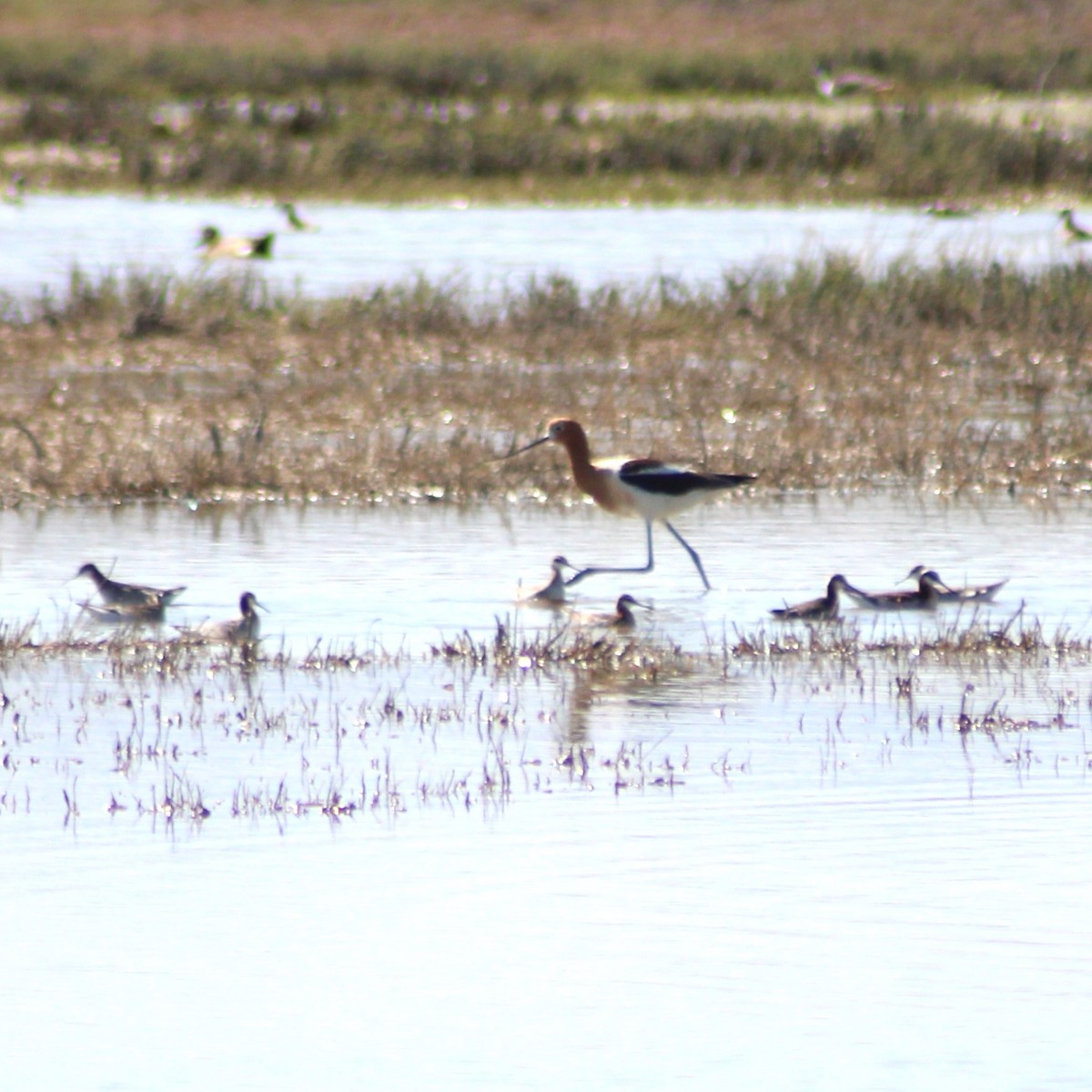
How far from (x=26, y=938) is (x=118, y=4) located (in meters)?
60.9

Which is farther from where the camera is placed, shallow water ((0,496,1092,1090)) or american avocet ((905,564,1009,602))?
american avocet ((905,564,1009,602))

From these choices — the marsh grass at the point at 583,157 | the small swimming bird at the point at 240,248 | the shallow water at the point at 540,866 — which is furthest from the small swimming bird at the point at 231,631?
the marsh grass at the point at 583,157

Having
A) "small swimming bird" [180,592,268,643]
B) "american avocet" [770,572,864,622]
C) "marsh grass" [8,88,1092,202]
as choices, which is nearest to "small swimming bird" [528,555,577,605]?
"american avocet" [770,572,864,622]

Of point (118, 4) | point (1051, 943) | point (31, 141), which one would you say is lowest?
point (1051, 943)

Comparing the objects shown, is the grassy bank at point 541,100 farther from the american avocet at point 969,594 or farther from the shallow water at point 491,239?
the american avocet at point 969,594

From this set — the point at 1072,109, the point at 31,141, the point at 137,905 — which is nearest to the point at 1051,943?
the point at 137,905

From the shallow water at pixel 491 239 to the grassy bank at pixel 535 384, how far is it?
3.37 feet

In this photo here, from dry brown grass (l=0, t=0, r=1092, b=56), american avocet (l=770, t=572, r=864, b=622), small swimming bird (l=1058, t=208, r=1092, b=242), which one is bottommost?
american avocet (l=770, t=572, r=864, b=622)

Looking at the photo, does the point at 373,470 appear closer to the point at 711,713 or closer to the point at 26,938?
the point at 711,713

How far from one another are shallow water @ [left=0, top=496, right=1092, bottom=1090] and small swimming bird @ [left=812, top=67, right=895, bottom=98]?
36.7m

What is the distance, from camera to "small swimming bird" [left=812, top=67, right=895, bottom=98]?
154ft

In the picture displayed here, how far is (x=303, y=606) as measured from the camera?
11328mm

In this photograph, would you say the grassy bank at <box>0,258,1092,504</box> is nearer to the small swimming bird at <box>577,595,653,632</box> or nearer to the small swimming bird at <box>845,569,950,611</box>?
the small swimming bird at <box>577,595,653,632</box>

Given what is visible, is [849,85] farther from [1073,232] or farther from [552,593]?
[552,593]
